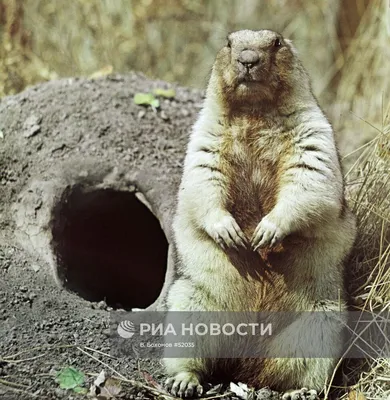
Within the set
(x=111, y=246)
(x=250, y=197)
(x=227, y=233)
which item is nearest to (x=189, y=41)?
(x=111, y=246)

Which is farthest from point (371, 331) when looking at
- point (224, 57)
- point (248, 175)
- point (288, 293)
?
point (224, 57)

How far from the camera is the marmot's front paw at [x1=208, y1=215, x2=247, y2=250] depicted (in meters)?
4.66

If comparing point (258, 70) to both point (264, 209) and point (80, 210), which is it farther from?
point (80, 210)

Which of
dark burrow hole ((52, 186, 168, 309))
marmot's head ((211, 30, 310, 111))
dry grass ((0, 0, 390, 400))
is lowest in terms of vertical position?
dark burrow hole ((52, 186, 168, 309))

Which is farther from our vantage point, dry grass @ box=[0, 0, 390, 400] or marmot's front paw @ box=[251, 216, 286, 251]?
dry grass @ box=[0, 0, 390, 400]

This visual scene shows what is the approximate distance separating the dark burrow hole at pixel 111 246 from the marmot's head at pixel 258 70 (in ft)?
5.98

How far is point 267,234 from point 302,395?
996mm

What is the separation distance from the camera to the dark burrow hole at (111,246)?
20.6 feet

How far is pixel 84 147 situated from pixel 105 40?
366 centimetres

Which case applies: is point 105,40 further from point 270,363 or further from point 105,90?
point 270,363


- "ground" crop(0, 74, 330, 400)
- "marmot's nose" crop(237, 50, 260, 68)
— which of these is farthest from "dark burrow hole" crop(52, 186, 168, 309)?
"marmot's nose" crop(237, 50, 260, 68)

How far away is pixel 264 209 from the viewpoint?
4859 mm

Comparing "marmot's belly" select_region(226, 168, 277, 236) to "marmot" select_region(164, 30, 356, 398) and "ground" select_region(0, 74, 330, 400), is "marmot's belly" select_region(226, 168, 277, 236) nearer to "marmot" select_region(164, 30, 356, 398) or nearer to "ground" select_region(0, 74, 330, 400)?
"marmot" select_region(164, 30, 356, 398)

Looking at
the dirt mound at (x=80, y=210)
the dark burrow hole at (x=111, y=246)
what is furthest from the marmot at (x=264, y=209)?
the dark burrow hole at (x=111, y=246)
